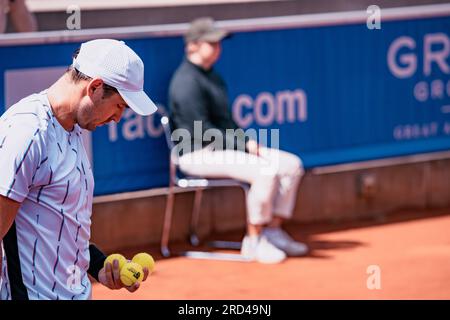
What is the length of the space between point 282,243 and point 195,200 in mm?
928

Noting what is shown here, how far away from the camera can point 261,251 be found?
→ 8664 mm

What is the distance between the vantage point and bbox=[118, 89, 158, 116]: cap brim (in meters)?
3.63

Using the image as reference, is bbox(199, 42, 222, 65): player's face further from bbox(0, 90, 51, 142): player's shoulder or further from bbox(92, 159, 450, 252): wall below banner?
bbox(0, 90, 51, 142): player's shoulder

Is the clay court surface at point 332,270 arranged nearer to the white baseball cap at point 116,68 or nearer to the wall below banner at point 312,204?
the wall below banner at point 312,204

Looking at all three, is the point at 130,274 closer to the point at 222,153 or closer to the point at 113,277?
the point at 113,277

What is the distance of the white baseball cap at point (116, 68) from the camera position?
3.62 m

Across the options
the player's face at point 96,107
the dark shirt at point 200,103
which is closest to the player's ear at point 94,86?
the player's face at point 96,107

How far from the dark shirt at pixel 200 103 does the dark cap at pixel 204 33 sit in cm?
22

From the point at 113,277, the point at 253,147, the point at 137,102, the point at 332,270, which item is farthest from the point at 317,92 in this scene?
the point at 137,102

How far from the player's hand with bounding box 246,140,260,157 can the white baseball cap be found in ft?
16.7

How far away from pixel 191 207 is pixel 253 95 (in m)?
1.11
